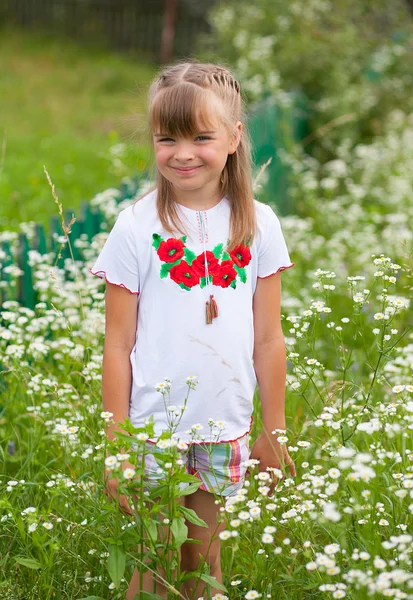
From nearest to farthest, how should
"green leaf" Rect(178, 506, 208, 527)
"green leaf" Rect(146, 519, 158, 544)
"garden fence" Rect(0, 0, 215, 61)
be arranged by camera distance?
"green leaf" Rect(146, 519, 158, 544) → "green leaf" Rect(178, 506, 208, 527) → "garden fence" Rect(0, 0, 215, 61)

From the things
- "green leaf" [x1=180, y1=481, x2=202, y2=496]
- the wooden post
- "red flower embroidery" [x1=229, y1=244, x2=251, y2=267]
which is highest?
the wooden post

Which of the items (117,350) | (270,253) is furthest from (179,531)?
(270,253)

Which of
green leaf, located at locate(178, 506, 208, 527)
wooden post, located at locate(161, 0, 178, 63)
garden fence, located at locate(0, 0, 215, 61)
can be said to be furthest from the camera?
garden fence, located at locate(0, 0, 215, 61)

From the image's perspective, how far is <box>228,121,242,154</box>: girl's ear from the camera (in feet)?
7.45

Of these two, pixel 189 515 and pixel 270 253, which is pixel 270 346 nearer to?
pixel 270 253

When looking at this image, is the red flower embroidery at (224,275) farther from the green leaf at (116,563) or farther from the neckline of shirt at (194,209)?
the green leaf at (116,563)

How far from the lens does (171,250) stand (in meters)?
2.18

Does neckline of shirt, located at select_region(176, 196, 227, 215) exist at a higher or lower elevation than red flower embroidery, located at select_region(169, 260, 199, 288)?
higher

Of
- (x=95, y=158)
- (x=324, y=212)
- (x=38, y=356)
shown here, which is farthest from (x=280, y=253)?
(x=95, y=158)

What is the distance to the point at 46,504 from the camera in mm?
2754

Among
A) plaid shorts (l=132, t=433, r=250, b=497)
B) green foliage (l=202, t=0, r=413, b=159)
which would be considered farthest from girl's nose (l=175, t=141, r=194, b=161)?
green foliage (l=202, t=0, r=413, b=159)

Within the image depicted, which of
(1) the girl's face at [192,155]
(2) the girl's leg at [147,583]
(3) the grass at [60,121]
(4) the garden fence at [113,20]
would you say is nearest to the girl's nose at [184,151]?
(1) the girl's face at [192,155]

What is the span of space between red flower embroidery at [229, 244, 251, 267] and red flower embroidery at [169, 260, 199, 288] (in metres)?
0.13

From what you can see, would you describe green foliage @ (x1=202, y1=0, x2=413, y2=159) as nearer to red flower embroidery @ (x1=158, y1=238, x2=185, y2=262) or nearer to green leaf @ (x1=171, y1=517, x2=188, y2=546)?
red flower embroidery @ (x1=158, y1=238, x2=185, y2=262)
